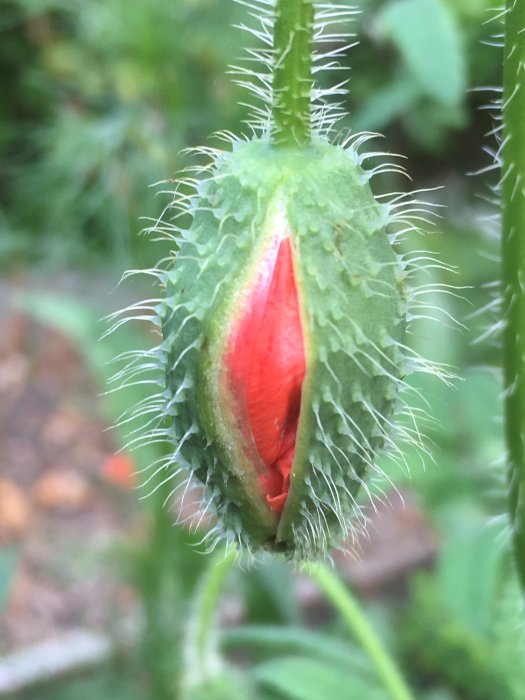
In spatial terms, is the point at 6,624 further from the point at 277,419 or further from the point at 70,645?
the point at 277,419

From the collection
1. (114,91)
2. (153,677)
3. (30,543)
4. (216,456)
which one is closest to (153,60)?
(114,91)

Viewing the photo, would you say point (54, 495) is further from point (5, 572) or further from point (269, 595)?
point (5, 572)

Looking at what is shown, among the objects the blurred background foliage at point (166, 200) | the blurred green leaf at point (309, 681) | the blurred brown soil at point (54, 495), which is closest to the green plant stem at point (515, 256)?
the blurred background foliage at point (166, 200)

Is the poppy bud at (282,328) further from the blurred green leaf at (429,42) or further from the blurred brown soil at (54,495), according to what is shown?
the blurred brown soil at (54,495)

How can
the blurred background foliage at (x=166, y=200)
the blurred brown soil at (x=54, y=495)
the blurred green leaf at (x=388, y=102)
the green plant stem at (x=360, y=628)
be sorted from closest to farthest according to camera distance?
the green plant stem at (x=360, y=628) → the blurred background foliage at (x=166, y=200) → the blurred green leaf at (x=388, y=102) → the blurred brown soil at (x=54, y=495)

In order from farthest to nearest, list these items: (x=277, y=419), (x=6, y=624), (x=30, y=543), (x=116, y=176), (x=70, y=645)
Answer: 1. (x=116, y=176)
2. (x=30, y=543)
3. (x=6, y=624)
4. (x=70, y=645)
5. (x=277, y=419)

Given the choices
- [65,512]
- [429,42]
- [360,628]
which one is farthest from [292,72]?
[65,512]

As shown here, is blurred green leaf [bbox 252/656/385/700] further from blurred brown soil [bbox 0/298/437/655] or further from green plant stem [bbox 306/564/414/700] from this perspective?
blurred brown soil [bbox 0/298/437/655]
